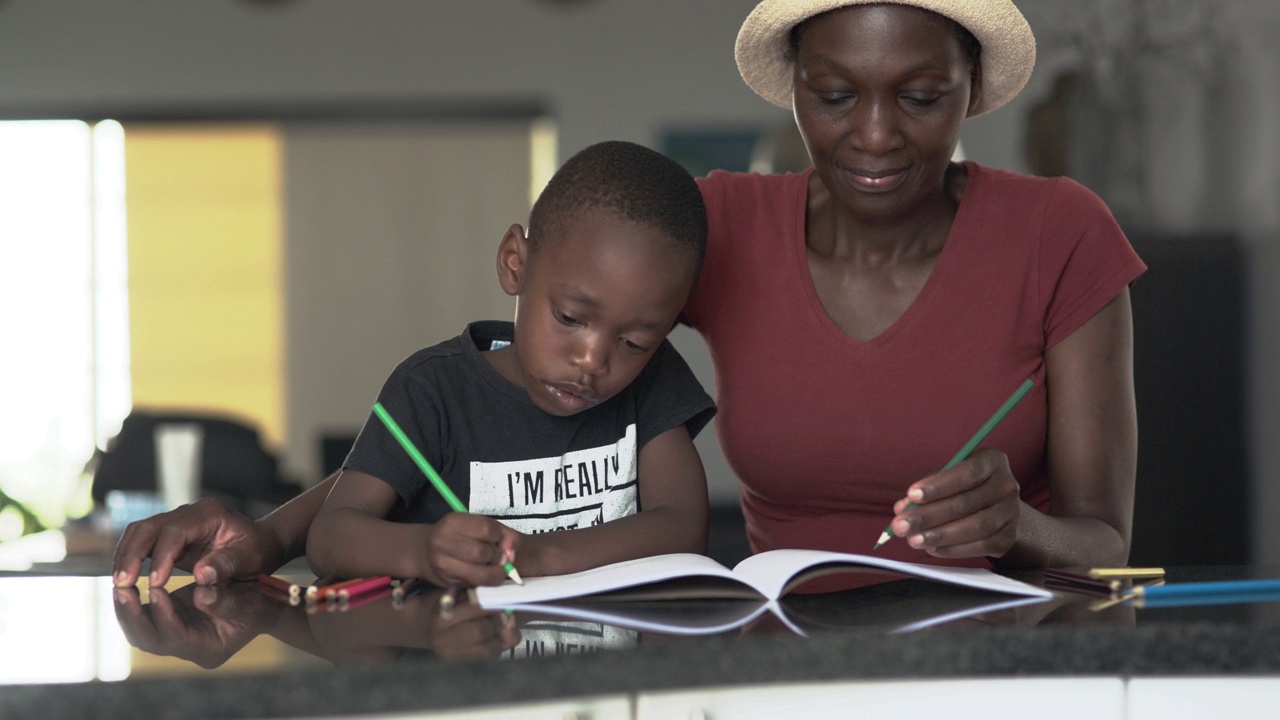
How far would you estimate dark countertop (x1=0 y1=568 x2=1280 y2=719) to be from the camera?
2.47 feet

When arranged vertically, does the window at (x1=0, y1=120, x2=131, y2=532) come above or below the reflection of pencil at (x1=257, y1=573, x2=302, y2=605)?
above

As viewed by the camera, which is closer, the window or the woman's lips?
the woman's lips

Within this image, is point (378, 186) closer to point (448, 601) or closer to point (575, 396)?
point (575, 396)

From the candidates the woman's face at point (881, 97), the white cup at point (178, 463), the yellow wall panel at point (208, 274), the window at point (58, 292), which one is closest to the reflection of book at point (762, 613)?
the woman's face at point (881, 97)

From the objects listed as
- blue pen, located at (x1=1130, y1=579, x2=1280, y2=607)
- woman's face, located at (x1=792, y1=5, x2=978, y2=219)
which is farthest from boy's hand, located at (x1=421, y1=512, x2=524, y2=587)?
woman's face, located at (x1=792, y1=5, x2=978, y2=219)

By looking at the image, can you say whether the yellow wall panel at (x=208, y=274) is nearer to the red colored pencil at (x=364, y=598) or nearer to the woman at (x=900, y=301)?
the woman at (x=900, y=301)

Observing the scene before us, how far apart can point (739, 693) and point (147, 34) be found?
217 inches

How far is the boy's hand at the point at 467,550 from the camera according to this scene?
3.33ft

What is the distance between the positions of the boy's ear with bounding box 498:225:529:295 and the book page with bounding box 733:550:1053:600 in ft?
1.55

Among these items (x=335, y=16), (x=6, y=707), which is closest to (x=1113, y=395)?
(x=6, y=707)

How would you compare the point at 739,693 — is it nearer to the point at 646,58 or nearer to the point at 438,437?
the point at 438,437

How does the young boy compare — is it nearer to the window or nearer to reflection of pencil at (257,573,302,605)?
reflection of pencil at (257,573,302,605)

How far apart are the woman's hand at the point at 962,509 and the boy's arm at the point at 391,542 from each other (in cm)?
33

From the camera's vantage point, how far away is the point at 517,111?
5742 mm
